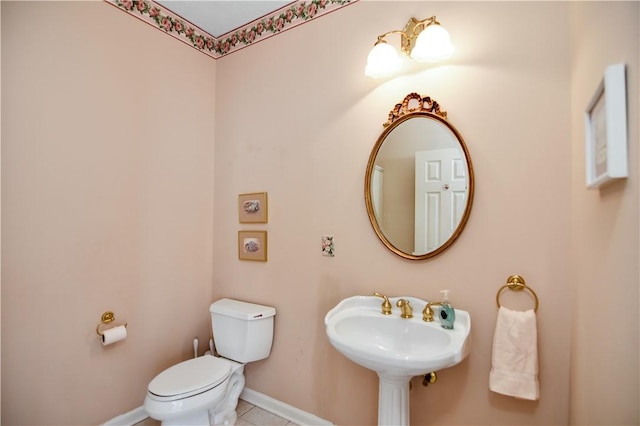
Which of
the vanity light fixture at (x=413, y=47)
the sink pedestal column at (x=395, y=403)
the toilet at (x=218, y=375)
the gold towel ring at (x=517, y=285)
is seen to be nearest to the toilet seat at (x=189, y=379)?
the toilet at (x=218, y=375)

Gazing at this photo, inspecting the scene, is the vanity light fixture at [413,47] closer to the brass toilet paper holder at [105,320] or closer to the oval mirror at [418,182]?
the oval mirror at [418,182]

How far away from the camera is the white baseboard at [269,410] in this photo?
6.00 feet

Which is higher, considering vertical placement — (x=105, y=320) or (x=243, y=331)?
(x=105, y=320)

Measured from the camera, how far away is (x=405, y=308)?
1508mm

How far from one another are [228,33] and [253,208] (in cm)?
134

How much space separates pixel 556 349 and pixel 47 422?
2436 mm

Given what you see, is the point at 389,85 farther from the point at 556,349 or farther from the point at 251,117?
the point at 556,349

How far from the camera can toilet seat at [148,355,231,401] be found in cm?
156

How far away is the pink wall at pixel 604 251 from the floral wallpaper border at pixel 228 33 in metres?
1.28

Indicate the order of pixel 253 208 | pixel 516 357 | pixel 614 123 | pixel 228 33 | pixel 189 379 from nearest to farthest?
pixel 614 123
pixel 516 357
pixel 189 379
pixel 253 208
pixel 228 33

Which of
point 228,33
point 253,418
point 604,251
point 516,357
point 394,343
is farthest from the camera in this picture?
point 228,33

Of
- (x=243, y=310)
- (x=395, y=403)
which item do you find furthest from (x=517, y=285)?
(x=243, y=310)

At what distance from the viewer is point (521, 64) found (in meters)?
1.34

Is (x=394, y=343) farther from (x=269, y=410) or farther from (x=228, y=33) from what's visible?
(x=228, y=33)
